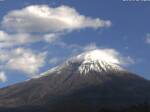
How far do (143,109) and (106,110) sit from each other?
35.1ft

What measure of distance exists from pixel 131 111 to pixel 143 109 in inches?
168

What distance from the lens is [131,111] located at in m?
150

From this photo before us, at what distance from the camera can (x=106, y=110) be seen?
147 metres

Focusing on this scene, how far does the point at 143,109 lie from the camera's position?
14762 centimetres

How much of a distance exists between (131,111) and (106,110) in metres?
8.43
